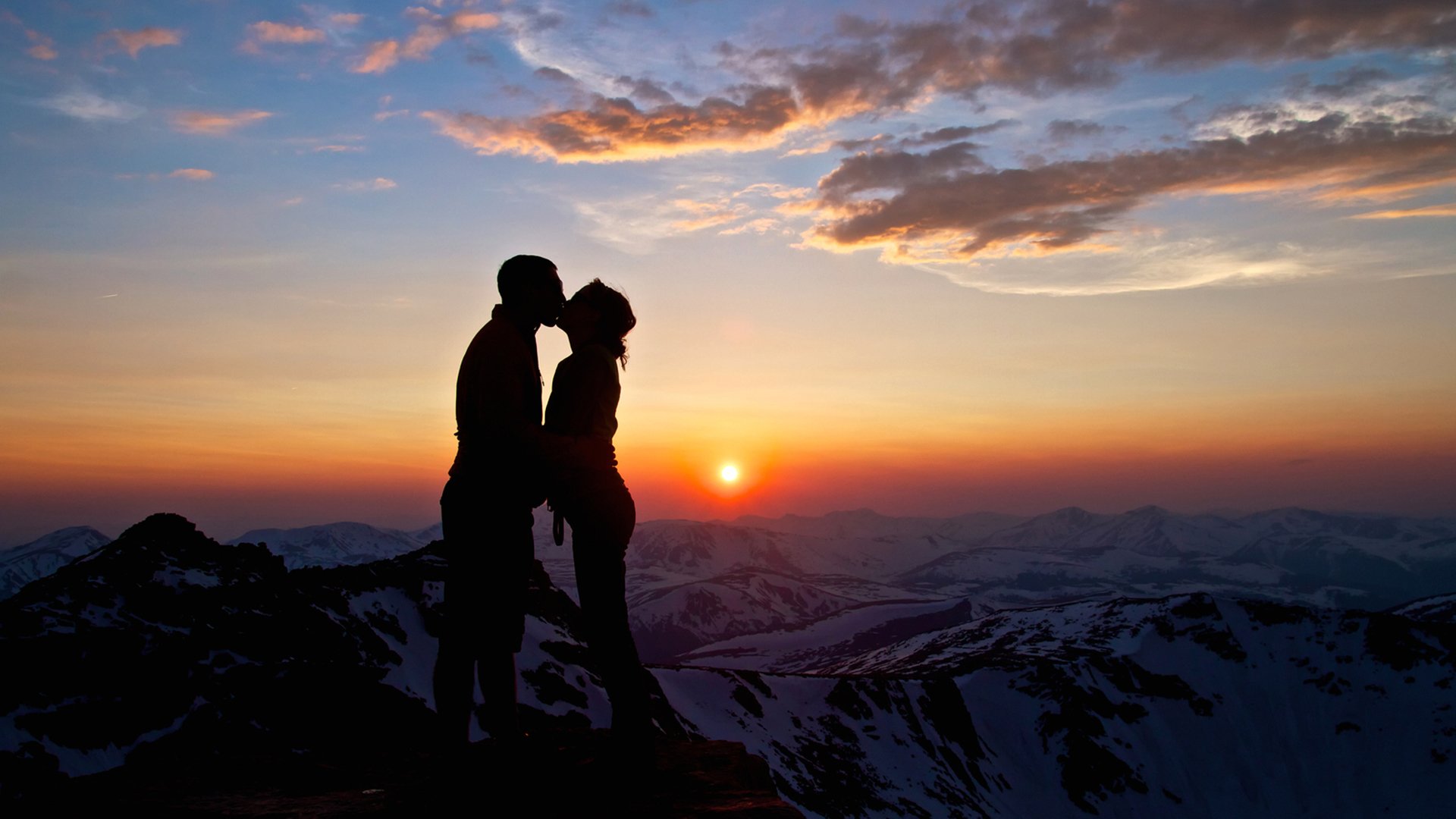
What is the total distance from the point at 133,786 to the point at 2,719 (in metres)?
41.4

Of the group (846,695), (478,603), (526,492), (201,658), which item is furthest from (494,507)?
(846,695)

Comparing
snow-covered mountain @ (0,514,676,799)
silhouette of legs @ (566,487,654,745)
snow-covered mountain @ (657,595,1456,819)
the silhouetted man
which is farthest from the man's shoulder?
snow-covered mountain @ (657,595,1456,819)

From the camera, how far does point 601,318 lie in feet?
27.6

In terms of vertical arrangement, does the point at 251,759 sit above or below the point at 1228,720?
above

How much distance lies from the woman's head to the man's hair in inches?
15.3

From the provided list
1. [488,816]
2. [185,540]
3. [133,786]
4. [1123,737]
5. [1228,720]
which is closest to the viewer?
[488,816]

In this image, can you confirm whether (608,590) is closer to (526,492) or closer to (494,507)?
(526,492)

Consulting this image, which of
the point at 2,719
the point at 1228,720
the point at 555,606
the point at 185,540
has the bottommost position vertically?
the point at 1228,720

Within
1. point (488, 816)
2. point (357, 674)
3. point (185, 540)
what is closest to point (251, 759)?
point (488, 816)

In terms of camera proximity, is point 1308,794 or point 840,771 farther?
point 1308,794

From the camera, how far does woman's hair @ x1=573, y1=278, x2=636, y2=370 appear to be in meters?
8.38

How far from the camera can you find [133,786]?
6.72 metres

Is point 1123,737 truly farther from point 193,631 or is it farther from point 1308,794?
point 193,631

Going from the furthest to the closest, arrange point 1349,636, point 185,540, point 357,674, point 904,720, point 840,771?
1. point 1349,636
2. point 904,720
3. point 840,771
4. point 185,540
5. point 357,674
